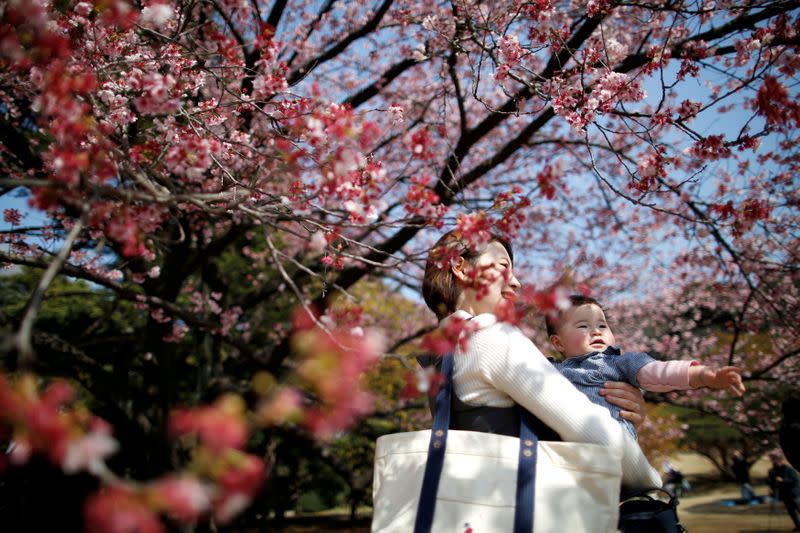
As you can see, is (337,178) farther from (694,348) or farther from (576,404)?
(694,348)

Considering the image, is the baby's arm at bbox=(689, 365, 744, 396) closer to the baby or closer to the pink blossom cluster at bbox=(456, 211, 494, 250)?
the baby

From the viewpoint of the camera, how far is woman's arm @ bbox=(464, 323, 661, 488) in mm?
1380

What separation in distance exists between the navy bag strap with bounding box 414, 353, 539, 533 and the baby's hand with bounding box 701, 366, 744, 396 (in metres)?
0.57

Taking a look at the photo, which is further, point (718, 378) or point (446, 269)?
point (446, 269)

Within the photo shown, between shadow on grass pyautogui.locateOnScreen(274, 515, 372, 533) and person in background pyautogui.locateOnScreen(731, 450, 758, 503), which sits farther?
person in background pyautogui.locateOnScreen(731, 450, 758, 503)

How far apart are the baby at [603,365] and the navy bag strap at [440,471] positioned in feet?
1.57

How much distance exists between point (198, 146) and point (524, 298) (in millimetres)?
1338

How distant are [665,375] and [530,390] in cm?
56

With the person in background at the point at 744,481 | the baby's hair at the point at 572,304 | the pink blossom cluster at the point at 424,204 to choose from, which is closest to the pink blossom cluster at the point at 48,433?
the pink blossom cluster at the point at 424,204

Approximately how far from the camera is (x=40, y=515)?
19.6 ft

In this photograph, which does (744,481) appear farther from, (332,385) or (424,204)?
(332,385)

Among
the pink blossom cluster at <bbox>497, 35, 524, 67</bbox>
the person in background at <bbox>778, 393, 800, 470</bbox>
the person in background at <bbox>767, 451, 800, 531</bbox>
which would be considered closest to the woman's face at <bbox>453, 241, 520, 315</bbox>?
the pink blossom cluster at <bbox>497, 35, 524, 67</bbox>

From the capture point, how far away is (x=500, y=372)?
1475 millimetres

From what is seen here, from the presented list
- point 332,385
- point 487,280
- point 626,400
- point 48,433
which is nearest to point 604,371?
point 626,400
